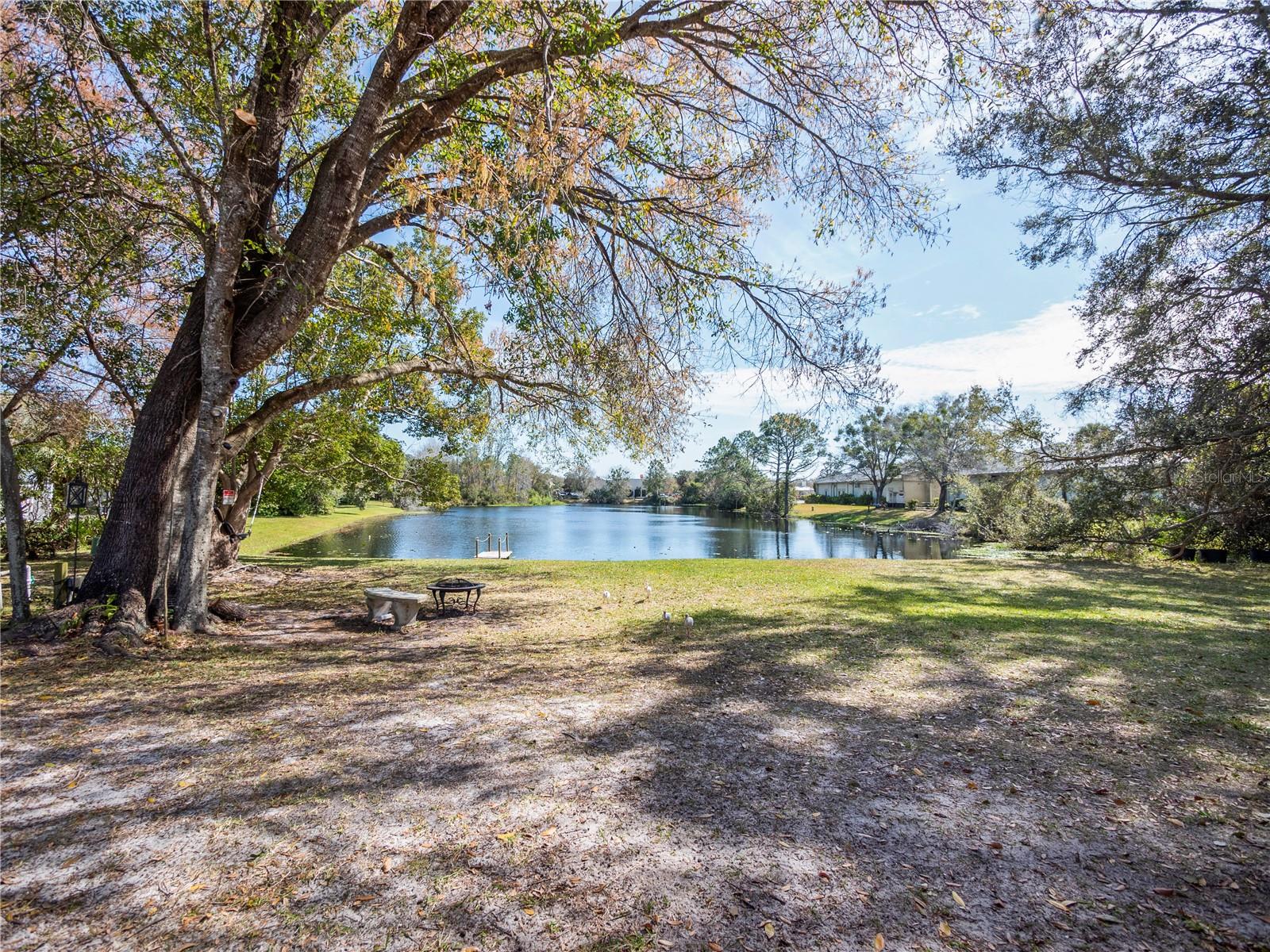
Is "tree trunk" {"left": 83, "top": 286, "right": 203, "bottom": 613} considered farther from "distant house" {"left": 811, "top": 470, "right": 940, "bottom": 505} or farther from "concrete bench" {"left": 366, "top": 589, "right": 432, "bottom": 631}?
"distant house" {"left": 811, "top": 470, "right": 940, "bottom": 505}

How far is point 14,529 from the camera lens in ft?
19.9

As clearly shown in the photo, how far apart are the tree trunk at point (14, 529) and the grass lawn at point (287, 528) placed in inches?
407

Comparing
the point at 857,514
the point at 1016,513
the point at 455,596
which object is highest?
the point at 1016,513

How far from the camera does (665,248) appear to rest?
784cm

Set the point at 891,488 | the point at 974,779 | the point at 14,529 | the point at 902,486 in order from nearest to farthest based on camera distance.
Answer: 1. the point at 974,779
2. the point at 14,529
3. the point at 902,486
4. the point at 891,488

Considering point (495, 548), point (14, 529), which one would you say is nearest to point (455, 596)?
point (14, 529)

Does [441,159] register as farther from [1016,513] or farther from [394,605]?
[1016,513]

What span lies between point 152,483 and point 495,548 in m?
21.4

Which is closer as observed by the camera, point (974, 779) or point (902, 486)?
point (974, 779)

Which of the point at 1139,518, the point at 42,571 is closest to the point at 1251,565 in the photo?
the point at 1139,518

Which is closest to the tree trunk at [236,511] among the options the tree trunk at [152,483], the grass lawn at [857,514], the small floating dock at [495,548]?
the tree trunk at [152,483]

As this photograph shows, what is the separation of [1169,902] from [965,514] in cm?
2809

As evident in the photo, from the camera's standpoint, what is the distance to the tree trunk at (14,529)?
6008 mm

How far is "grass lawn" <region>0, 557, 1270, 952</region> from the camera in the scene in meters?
2.31
